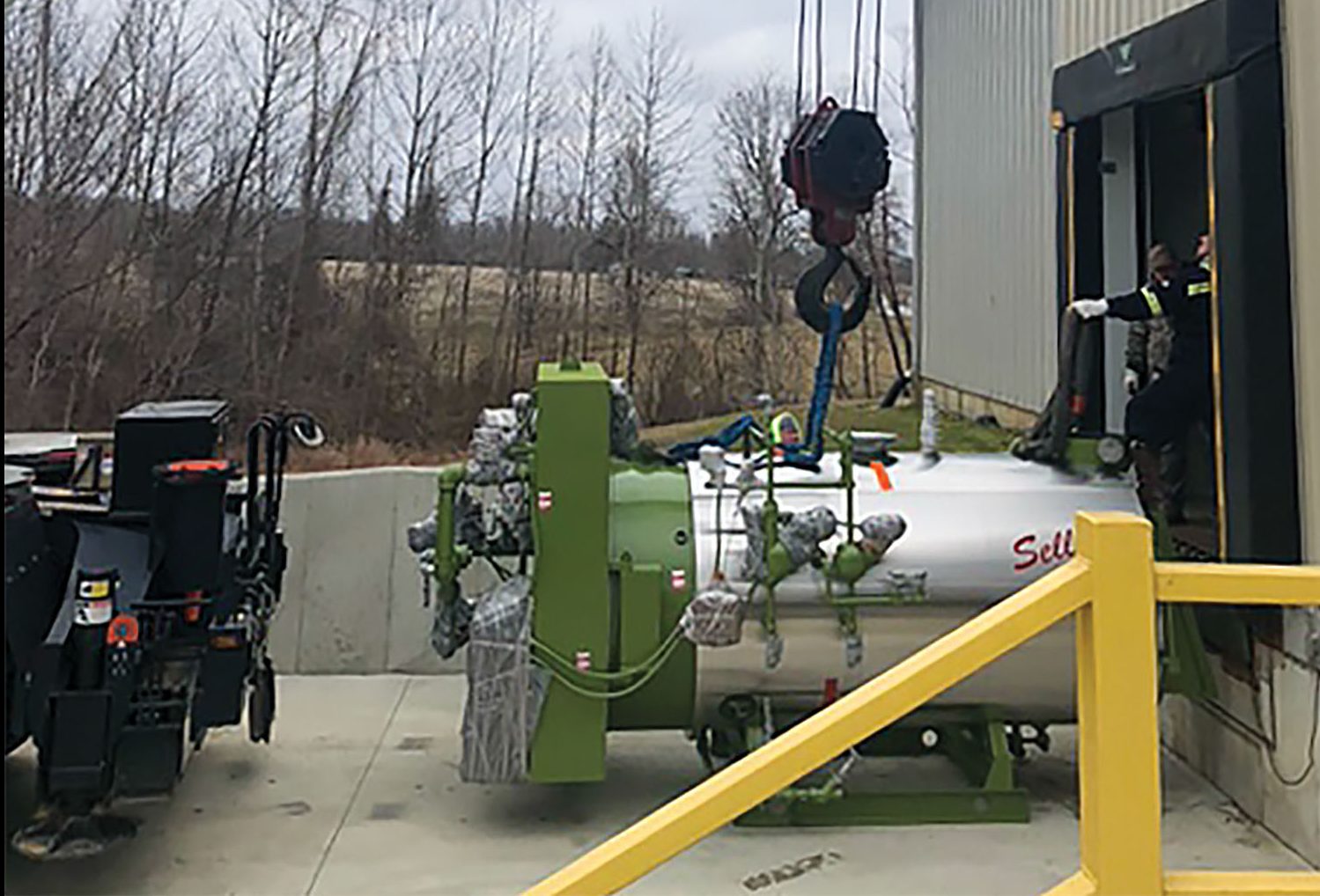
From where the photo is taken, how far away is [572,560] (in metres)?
4.92

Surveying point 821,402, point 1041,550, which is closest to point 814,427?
point 821,402

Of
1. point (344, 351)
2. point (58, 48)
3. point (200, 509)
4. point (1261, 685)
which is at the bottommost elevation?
point (1261, 685)

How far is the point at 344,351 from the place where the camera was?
53.0 ft

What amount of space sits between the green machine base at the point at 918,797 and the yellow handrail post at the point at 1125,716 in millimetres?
3118

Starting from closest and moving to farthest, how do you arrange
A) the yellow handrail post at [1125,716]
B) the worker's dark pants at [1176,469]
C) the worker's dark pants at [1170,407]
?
the yellow handrail post at [1125,716] → the worker's dark pants at [1170,407] → the worker's dark pants at [1176,469]

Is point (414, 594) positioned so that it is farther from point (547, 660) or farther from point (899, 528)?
point (899, 528)

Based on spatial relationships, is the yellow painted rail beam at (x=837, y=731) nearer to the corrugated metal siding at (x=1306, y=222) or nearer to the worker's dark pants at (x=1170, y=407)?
the corrugated metal siding at (x=1306, y=222)

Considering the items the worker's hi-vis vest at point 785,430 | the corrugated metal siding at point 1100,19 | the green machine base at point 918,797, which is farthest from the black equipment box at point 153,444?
the corrugated metal siding at point 1100,19

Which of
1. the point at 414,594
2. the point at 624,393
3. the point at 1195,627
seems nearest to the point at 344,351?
A: the point at 414,594

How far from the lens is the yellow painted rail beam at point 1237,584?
1885mm

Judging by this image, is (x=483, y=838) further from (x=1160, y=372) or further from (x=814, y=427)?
(x=1160, y=372)

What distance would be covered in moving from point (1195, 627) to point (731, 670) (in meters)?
1.95

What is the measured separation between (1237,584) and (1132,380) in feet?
15.4

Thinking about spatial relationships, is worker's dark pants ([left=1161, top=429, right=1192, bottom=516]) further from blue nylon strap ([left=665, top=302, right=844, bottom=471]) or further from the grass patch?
the grass patch
